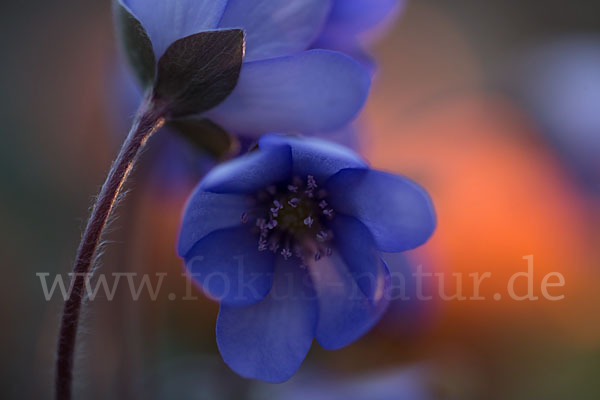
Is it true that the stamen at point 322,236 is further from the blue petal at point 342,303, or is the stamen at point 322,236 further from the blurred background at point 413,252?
the blurred background at point 413,252

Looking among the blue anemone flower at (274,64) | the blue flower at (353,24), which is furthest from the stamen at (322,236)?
the blue flower at (353,24)

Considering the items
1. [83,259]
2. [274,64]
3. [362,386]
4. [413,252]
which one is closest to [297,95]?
[274,64]

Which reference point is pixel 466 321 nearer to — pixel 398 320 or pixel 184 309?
pixel 398 320

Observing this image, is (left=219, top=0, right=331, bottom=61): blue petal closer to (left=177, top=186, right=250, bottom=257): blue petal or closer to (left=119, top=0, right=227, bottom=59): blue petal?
(left=119, top=0, right=227, bottom=59): blue petal

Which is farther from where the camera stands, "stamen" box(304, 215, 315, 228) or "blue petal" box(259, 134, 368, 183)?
"stamen" box(304, 215, 315, 228)

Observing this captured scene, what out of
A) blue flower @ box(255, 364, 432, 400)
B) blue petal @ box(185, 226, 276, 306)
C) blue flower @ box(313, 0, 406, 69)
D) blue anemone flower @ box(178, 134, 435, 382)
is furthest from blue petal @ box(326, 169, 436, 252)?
blue flower @ box(255, 364, 432, 400)
